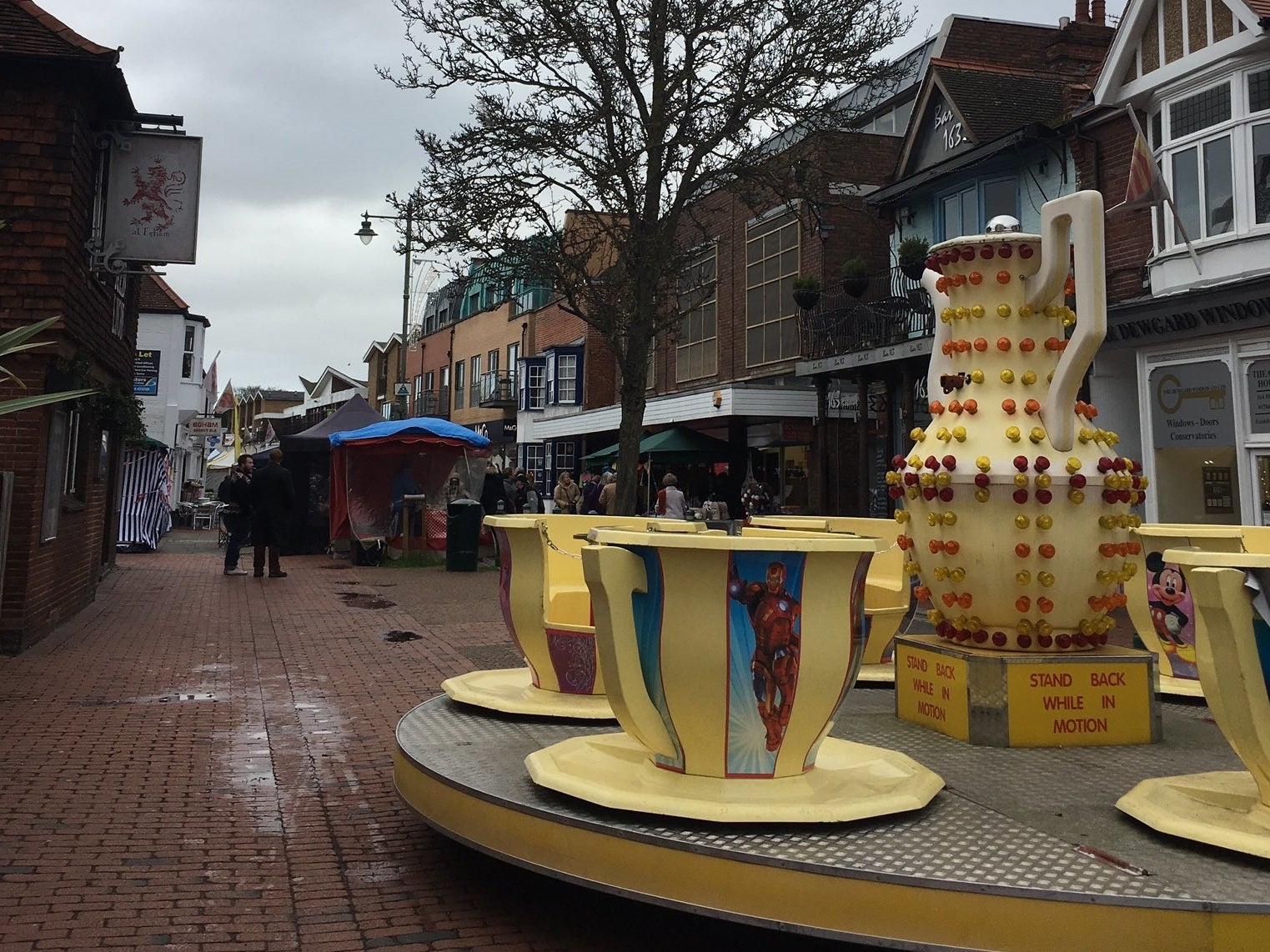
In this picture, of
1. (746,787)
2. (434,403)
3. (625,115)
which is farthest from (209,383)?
(746,787)

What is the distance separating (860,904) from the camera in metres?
2.69

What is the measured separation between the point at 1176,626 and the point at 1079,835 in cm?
270

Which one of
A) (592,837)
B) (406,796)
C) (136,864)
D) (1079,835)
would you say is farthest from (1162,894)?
(136,864)

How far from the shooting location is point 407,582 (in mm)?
15352

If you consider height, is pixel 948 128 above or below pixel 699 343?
above

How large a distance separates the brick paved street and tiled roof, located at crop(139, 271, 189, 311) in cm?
2457

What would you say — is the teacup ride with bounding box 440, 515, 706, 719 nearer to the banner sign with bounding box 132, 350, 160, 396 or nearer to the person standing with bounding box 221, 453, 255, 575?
the person standing with bounding box 221, 453, 255, 575

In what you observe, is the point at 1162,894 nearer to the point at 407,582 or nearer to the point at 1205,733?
the point at 1205,733

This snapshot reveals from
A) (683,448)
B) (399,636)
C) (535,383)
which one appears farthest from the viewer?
(535,383)

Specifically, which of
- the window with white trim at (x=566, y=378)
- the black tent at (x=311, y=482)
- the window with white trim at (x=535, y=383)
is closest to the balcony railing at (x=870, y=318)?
the black tent at (x=311, y=482)

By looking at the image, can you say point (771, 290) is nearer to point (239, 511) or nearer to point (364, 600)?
point (239, 511)

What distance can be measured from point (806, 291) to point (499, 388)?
24.7m

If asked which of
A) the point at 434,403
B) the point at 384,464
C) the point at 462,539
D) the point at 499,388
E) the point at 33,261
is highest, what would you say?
the point at 434,403

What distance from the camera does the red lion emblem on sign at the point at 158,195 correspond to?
1014 cm
